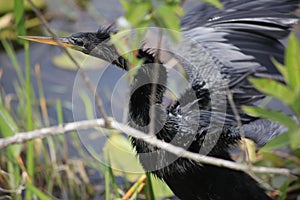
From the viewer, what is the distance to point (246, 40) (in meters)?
3.18

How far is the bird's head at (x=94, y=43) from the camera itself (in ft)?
8.72

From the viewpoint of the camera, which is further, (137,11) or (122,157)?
(122,157)

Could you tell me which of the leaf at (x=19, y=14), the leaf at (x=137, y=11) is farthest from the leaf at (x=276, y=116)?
the leaf at (x=19, y=14)

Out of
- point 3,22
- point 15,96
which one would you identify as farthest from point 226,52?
point 3,22

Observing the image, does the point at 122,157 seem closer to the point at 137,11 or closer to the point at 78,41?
the point at 78,41

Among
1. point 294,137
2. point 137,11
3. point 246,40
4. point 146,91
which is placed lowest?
point 294,137

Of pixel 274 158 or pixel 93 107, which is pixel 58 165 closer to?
pixel 93 107

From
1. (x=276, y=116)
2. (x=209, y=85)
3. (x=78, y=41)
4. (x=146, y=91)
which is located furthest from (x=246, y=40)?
(x=276, y=116)

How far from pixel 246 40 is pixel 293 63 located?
64.0 inches

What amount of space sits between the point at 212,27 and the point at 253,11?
0.65 feet

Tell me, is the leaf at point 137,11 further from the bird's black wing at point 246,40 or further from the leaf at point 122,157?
the leaf at point 122,157

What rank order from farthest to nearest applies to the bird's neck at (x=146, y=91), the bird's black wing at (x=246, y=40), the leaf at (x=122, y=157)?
the leaf at (x=122, y=157) → the bird's black wing at (x=246, y=40) → the bird's neck at (x=146, y=91)

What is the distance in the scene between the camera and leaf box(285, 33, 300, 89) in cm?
154

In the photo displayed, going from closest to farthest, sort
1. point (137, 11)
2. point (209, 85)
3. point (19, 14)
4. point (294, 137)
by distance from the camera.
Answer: point (294, 137) → point (137, 11) → point (19, 14) → point (209, 85)
